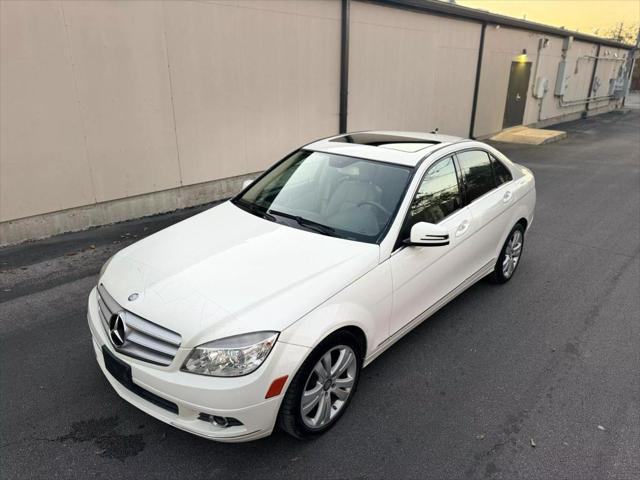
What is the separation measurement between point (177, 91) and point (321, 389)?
551cm

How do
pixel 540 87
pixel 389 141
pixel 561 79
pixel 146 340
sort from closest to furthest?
pixel 146 340, pixel 389 141, pixel 540 87, pixel 561 79

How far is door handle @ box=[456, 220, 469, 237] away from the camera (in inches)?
149

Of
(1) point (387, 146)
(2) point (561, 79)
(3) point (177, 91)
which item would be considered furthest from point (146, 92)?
(2) point (561, 79)

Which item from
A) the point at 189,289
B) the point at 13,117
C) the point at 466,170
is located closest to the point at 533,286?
the point at 466,170

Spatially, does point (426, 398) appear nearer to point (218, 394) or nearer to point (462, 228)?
point (462, 228)

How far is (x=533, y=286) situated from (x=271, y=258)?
10.9 feet

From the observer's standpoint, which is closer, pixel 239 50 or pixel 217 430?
pixel 217 430

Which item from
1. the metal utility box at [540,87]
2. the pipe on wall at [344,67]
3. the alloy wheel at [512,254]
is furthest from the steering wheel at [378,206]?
the metal utility box at [540,87]

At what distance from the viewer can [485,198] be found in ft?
14.0

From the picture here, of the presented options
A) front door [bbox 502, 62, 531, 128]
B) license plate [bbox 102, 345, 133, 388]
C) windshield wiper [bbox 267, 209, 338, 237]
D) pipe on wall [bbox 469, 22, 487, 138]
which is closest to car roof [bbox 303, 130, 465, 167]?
windshield wiper [bbox 267, 209, 338, 237]

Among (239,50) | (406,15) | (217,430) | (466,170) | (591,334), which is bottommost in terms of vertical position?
(591,334)

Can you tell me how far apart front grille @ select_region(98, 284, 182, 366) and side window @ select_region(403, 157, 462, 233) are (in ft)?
5.62

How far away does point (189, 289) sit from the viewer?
2682 millimetres

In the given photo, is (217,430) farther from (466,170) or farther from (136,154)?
(136,154)
